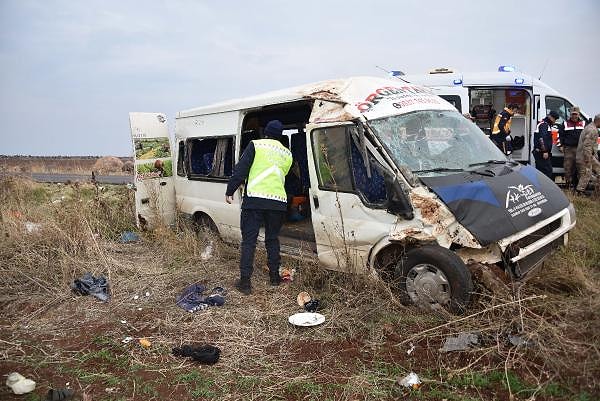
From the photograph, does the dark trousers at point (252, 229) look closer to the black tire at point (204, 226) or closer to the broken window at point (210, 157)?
the broken window at point (210, 157)

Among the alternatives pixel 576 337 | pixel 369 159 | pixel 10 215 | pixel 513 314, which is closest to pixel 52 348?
pixel 369 159

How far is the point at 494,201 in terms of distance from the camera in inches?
155

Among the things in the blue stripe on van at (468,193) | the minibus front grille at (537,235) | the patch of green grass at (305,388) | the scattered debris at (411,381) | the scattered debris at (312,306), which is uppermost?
the blue stripe on van at (468,193)

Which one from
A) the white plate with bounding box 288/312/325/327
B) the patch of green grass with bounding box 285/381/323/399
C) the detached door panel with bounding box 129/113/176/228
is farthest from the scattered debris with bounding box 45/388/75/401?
the detached door panel with bounding box 129/113/176/228

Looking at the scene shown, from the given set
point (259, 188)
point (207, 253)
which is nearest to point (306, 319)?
point (259, 188)

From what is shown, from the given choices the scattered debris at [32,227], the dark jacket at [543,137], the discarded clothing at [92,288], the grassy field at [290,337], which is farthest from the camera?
the dark jacket at [543,137]

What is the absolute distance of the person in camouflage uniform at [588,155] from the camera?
9102 mm

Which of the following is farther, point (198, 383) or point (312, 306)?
point (312, 306)

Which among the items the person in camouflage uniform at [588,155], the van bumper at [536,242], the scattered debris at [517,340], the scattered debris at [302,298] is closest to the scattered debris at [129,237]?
the scattered debris at [302,298]

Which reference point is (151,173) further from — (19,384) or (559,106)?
(559,106)

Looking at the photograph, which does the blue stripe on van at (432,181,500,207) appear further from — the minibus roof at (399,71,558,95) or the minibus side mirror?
the minibus roof at (399,71,558,95)

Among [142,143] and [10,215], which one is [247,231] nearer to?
[142,143]

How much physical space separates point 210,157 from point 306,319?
337 cm

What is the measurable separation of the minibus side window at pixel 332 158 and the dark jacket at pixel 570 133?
23.9 ft
